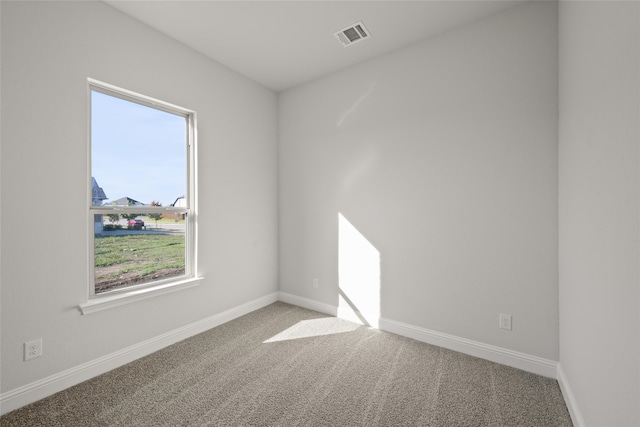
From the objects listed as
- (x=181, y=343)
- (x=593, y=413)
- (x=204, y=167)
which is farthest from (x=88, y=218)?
(x=593, y=413)

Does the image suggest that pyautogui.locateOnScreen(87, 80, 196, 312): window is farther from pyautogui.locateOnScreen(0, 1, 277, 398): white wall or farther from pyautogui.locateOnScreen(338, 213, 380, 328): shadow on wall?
pyautogui.locateOnScreen(338, 213, 380, 328): shadow on wall

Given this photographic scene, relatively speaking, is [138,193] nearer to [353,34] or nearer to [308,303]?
[308,303]

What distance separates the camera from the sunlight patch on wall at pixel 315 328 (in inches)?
105

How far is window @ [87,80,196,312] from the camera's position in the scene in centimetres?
216

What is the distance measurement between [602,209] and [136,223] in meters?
3.12

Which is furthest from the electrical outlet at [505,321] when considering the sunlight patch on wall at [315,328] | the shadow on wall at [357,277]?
the sunlight patch on wall at [315,328]

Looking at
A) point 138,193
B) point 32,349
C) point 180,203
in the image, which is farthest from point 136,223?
point 32,349

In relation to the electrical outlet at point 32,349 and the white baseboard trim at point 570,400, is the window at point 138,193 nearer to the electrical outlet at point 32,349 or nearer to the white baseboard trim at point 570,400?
the electrical outlet at point 32,349

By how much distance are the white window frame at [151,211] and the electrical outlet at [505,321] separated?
8.97ft

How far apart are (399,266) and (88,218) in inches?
105

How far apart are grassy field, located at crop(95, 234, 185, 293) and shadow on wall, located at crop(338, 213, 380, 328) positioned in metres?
1.70

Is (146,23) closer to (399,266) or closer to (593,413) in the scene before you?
(399,266)

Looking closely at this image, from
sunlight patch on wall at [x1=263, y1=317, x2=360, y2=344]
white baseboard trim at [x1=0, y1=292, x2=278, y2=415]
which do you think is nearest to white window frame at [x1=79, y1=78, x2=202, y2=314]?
white baseboard trim at [x1=0, y1=292, x2=278, y2=415]

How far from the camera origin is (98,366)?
6.74 feet
